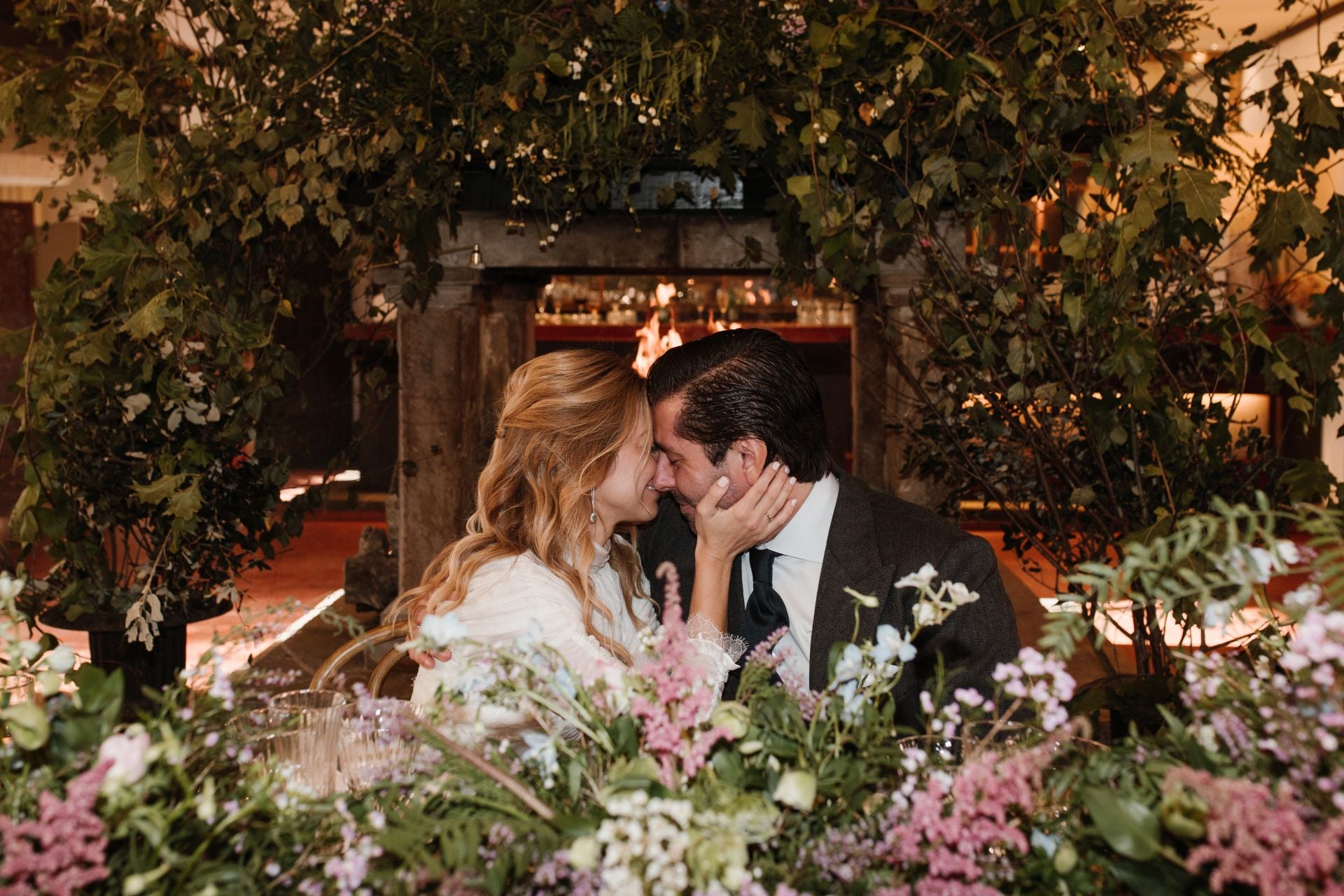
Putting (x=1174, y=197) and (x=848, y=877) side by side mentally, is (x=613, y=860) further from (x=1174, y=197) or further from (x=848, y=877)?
(x=1174, y=197)

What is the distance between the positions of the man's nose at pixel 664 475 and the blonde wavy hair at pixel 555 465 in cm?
7

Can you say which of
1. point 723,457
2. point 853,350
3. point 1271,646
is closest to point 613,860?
point 1271,646

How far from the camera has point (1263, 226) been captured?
6.92 ft

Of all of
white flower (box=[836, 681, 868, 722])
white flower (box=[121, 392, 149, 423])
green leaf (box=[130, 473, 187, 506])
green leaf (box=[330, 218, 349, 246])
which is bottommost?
white flower (box=[836, 681, 868, 722])

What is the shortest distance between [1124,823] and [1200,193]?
4.66 feet

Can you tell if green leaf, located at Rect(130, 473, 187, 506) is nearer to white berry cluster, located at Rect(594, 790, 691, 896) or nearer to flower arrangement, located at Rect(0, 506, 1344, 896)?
flower arrangement, located at Rect(0, 506, 1344, 896)

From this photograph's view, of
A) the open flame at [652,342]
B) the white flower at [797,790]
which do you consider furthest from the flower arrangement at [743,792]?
the open flame at [652,342]

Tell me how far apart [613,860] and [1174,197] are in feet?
5.42

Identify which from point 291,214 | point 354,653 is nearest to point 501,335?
point 291,214

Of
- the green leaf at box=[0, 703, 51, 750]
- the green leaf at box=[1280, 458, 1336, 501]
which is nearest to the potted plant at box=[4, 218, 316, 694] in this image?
the green leaf at box=[0, 703, 51, 750]

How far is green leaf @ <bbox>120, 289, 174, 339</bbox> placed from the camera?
2.20 meters

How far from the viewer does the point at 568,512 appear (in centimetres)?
200

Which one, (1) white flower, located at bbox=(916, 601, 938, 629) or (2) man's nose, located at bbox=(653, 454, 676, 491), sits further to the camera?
(2) man's nose, located at bbox=(653, 454, 676, 491)

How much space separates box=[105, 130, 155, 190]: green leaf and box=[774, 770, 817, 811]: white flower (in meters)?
2.02
